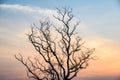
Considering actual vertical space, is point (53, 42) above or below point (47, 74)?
above

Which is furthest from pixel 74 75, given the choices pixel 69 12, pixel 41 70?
pixel 69 12

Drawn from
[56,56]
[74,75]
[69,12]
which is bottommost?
[74,75]

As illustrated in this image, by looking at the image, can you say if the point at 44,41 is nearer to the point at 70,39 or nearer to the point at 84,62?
the point at 70,39

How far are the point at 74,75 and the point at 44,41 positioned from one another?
12.9 ft

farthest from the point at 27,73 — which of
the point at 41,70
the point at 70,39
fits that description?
the point at 70,39

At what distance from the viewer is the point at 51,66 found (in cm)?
2552

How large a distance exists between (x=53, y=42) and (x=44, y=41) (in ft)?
2.78

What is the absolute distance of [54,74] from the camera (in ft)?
83.7

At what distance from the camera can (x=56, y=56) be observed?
84.4ft

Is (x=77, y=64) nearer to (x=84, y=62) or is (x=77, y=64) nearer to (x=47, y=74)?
(x=84, y=62)

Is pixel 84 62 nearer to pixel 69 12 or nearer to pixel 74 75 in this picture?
pixel 74 75

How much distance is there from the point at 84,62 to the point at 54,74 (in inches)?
113

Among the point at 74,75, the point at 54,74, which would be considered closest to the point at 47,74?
the point at 54,74

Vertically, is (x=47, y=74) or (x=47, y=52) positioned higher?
(x=47, y=52)
